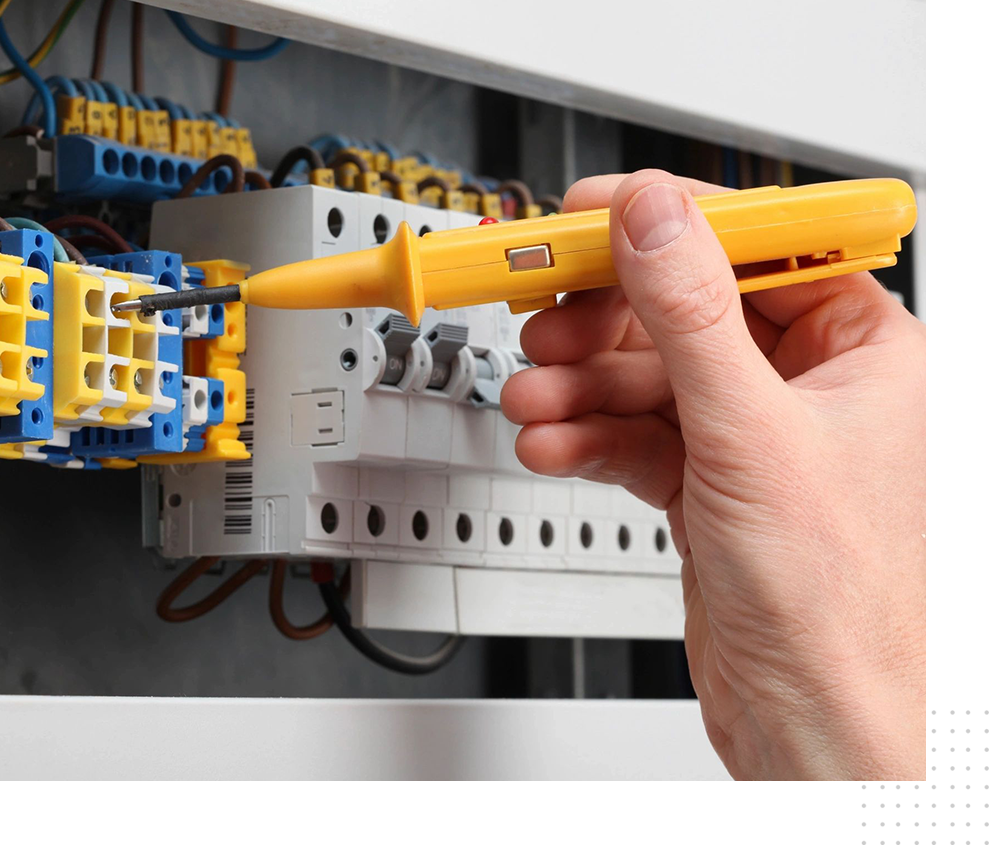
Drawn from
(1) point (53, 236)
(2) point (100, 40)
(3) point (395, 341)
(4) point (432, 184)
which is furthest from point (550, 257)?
(2) point (100, 40)

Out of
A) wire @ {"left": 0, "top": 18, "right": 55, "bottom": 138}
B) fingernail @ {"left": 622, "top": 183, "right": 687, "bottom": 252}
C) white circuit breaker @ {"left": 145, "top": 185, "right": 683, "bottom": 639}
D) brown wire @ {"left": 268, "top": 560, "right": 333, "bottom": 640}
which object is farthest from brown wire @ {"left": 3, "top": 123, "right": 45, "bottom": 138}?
fingernail @ {"left": 622, "top": 183, "right": 687, "bottom": 252}

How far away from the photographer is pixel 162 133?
0.90 metres

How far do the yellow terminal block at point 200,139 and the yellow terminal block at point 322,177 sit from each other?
8cm

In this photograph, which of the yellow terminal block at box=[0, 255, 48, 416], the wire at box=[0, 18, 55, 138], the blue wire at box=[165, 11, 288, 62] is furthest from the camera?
the blue wire at box=[165, 11, 288, 62]

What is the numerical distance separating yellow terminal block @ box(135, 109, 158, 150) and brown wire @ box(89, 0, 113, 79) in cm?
9

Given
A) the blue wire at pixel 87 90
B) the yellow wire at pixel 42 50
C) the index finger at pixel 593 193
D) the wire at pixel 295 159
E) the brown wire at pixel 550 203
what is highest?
the yellow wire at pixel 42 50

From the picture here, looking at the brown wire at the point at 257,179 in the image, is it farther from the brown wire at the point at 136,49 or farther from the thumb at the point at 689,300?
the thumb at the point at 689,300

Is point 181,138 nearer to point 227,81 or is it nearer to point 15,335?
point 227,81

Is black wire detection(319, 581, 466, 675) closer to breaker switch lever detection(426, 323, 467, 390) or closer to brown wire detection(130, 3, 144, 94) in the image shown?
breaker switch lever detection(426, 323, 467, 390)

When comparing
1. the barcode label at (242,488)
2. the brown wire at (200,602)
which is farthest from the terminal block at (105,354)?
the brown wire at (200,602)

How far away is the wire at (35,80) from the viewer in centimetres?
85

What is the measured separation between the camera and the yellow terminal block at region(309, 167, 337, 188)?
0.89 m

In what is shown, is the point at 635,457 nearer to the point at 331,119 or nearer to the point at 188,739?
the point at 188,739

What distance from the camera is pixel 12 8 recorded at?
35.7 inches
